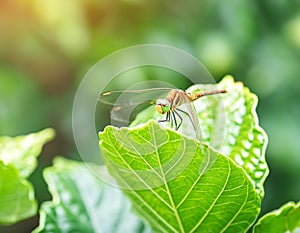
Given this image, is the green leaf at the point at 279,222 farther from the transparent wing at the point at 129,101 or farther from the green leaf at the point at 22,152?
the green leaf at the point at 22,152

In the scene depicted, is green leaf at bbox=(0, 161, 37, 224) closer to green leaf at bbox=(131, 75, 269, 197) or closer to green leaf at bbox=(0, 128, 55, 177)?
green leaf at bbox=(0, 128, 55, 177)

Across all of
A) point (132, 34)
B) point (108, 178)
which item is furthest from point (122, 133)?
point (132, 34)

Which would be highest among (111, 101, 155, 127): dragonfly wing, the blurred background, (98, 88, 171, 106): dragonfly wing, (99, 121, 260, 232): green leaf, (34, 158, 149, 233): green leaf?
(98, 88, 171, 106): dragonfly wing

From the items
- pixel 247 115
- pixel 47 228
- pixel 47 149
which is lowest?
pixel 47 149

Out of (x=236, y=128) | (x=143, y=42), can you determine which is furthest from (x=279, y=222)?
(x=143, y=42)

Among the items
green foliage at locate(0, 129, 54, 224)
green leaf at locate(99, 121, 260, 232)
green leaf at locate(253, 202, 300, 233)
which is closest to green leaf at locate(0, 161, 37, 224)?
green foliage at locate(0, 129, 54, 224)

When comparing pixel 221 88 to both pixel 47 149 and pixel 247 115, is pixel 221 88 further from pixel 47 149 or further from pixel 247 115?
pixel 47 149

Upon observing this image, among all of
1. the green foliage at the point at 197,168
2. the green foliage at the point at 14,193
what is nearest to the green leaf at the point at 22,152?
the green foliage at the point at 14,193
